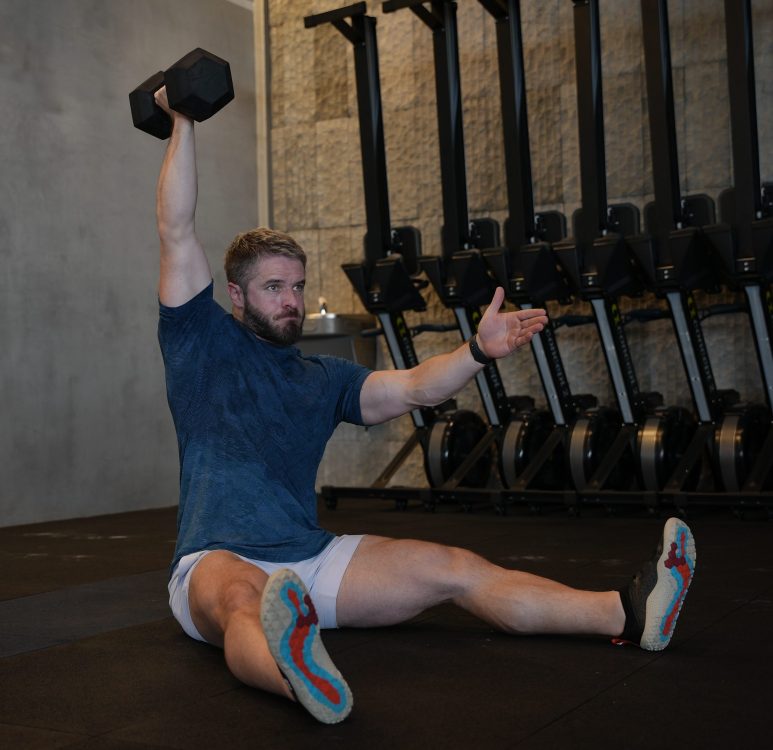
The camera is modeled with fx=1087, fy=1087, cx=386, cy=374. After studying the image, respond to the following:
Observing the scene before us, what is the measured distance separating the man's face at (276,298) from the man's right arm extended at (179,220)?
13 cm

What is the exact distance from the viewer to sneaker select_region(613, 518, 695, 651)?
235 centimetres

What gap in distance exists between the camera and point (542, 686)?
87.7 inches

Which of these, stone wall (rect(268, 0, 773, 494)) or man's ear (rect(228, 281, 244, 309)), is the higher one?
stone wall (rect(268, 0, 773, 494))

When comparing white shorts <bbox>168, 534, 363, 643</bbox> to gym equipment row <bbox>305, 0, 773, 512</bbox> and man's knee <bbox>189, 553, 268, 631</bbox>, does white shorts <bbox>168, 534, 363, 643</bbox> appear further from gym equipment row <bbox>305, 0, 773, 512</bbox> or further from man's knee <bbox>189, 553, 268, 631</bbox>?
gym equipment row <bbox>305, 0, 773, 512</bbox>

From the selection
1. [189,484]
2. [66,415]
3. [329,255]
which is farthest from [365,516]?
[189,484]

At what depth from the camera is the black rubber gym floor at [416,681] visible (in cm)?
194

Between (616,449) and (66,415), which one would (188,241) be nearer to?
(616,449)

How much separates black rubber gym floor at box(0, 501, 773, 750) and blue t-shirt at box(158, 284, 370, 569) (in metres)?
0.31

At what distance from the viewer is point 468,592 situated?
2572mm

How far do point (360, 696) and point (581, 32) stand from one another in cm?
451

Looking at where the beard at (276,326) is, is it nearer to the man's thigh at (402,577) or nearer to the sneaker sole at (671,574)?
the man's thigh at (402,577)

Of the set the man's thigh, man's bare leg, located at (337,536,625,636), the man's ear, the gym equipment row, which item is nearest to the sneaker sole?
man's bare leg, located at (337,536,625,636)

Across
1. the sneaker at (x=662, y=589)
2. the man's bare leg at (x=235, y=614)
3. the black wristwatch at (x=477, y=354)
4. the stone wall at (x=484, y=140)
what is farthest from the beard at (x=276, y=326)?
the stone wall at (x=484, y=140)

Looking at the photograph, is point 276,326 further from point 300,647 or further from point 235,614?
point 300,647
